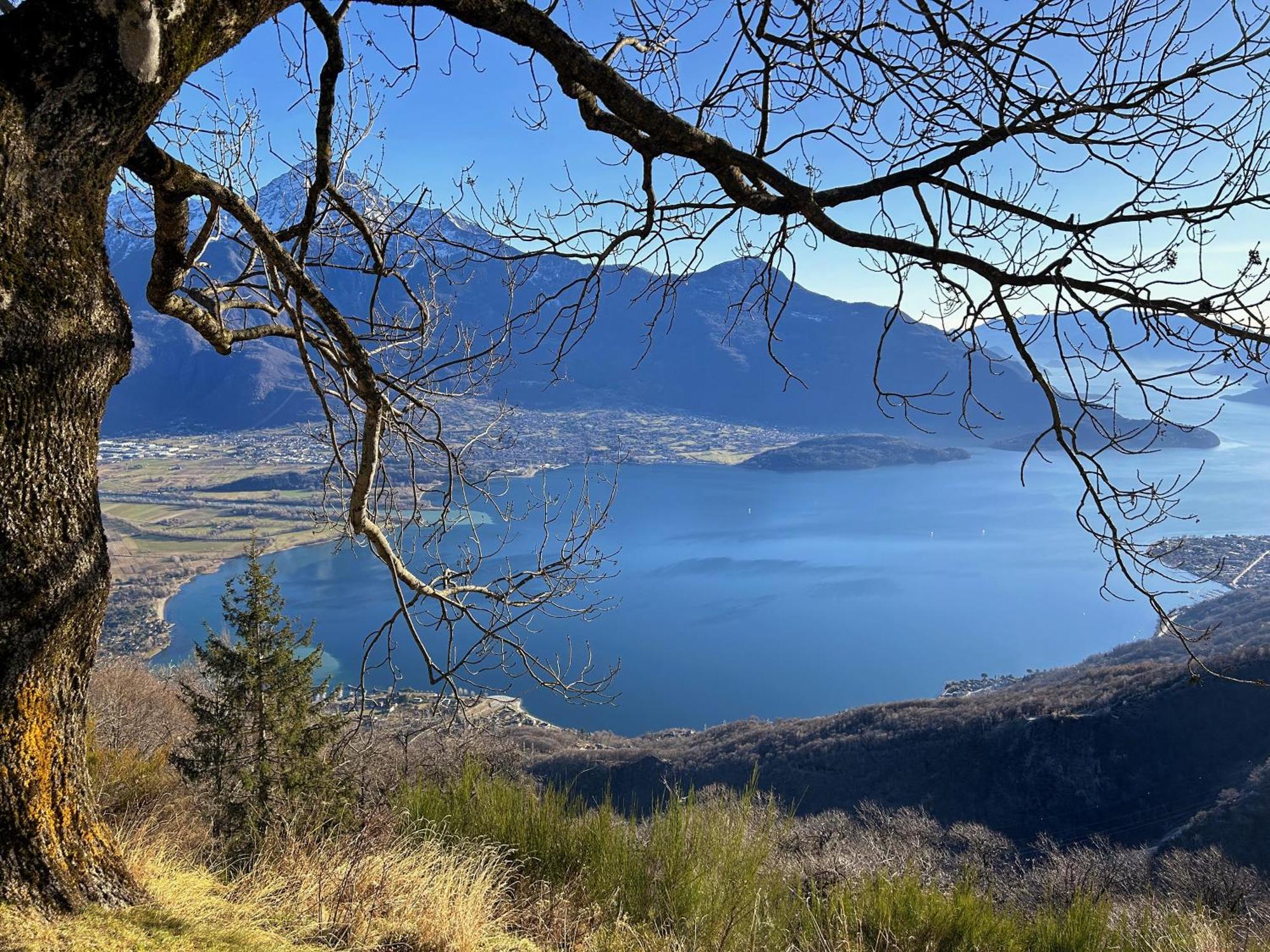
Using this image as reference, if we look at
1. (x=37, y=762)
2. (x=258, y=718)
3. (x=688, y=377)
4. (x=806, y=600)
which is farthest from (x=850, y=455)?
(x=37, y=762)

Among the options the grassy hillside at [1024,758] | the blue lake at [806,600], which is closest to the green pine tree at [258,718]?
the grassy hillside at [1024,758]

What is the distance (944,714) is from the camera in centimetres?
1916

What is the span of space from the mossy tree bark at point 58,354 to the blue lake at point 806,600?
1695 centimetres

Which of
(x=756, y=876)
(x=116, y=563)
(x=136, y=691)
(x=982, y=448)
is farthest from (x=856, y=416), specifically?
(x=756, y=876)

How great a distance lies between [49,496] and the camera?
1283 millimetres

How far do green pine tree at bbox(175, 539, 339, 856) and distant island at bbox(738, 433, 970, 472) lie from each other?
67.9 metres

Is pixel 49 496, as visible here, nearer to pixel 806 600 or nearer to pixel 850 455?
pixel 806 600

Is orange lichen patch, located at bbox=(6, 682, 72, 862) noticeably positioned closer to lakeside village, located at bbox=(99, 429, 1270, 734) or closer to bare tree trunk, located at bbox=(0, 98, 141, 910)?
bare tree trunk, located at bbox=(0, 98, 141, 910)

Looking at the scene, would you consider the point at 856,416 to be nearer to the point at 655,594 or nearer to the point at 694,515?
the point at 694,515

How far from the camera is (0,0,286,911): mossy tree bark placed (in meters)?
1.14

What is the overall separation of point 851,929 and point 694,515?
51.0 metres

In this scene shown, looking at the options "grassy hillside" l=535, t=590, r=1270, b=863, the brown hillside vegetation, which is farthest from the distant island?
the brown hillside vegetation

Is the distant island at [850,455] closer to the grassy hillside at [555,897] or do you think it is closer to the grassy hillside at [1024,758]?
the grassy hillside at [1024,758]

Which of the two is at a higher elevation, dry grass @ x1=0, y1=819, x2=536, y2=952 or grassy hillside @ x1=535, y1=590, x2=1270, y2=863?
dry grass @ x1=0, y1=819, x2=536, y2=952
